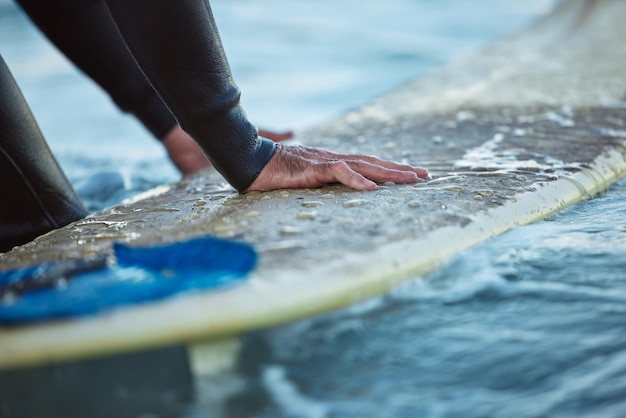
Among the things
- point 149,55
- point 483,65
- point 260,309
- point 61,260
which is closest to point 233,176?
point 149,55

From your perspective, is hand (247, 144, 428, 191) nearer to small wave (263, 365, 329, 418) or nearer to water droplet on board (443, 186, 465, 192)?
water droplet on board (443, 186, 465, 192)

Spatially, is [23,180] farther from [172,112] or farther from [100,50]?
[100,50]

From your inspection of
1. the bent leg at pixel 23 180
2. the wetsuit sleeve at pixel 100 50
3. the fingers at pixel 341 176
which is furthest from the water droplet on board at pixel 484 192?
the wetsuit sleeve at pixel 100 50

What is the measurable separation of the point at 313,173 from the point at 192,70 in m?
0.39

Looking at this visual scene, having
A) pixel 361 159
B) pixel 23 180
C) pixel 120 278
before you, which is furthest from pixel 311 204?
pixel 23 180

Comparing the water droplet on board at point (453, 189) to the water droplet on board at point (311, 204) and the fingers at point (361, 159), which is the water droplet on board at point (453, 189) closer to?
the fingers at point (361, 159)

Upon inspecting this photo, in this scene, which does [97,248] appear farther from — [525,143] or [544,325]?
[525,143]

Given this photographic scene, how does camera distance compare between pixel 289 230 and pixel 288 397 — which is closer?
pixel 288 397

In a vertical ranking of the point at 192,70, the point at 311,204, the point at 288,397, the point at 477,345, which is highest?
the point at 192,70

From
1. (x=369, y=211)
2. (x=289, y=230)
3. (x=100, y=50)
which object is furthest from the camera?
(x=100, y=50)

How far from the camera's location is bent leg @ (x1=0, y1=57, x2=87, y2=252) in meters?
1.87

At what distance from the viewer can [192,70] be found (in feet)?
5.13

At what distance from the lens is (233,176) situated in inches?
68.2

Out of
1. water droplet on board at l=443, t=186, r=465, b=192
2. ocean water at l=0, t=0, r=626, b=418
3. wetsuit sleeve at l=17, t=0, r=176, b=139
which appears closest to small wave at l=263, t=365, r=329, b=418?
ocean water at l=0, t=0, r=626, b=418
